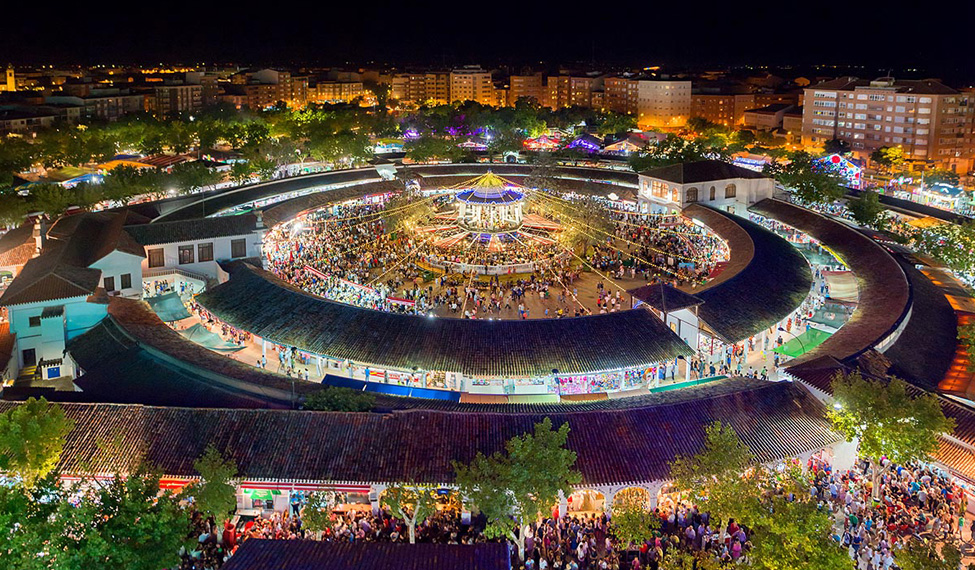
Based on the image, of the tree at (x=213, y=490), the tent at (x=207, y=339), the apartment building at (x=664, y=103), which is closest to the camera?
the tree at (x=213, y=490)

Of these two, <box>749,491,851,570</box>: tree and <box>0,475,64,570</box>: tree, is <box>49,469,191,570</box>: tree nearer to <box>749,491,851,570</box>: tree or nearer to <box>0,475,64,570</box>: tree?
<box>0,475,64,570</box>: tree

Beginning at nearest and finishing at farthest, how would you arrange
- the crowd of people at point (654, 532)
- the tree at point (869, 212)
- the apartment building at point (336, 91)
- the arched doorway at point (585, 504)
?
the crowd of people at point (654, 532)
the arched doorway at point (585, 504)
the tree at point (869, 212)
the apartment building at point (336, 91)

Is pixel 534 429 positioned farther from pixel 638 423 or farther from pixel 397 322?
pixel 397 322

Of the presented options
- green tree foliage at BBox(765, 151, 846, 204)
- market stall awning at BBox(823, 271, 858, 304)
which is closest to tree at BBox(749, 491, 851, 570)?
market stall awning at BBox(823, 271, 858, 304)

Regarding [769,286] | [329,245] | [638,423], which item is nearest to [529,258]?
[329,245]

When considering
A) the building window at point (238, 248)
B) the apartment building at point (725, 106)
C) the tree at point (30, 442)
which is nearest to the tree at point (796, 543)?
the tree at point (30, 442)

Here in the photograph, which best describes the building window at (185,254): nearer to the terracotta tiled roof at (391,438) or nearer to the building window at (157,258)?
the building window at (157,258)

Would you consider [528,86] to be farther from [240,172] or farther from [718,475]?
[718,475]
